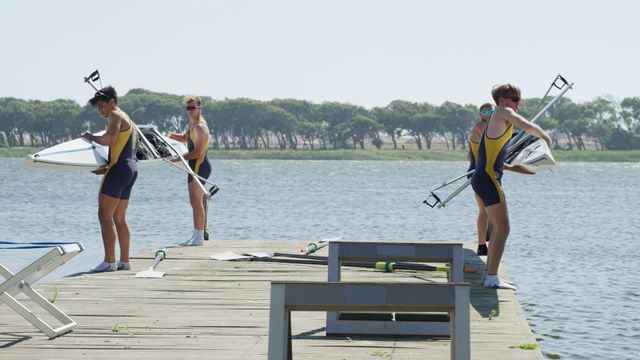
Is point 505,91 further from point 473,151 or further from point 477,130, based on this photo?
point 473,151

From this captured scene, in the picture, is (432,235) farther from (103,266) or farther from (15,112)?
(15,112)

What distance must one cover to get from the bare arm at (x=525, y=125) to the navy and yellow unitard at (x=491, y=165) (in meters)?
0.32

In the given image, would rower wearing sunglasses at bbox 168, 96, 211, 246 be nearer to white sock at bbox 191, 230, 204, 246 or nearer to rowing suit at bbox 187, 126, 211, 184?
rowing suit at bbox 187, 126, 211, 184

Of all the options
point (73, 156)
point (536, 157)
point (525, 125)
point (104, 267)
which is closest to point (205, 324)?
point (525, 125)

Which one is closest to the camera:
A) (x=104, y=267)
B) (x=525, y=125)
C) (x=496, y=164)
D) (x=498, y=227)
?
(x=525, y=125)

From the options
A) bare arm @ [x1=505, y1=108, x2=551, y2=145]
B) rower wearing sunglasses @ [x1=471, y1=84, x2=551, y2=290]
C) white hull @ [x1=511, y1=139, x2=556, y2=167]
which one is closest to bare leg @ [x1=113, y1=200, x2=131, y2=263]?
rower wearing sunglasses @ [x1=471, y1=84, x2=551, y2=290]

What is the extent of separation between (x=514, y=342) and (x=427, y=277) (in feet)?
13.3

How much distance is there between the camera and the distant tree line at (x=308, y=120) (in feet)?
554

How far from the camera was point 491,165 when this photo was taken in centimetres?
1034

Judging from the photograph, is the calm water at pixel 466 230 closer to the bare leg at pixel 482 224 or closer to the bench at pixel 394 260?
the bare leg at pixel 482 224

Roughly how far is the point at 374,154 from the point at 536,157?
17157 cm

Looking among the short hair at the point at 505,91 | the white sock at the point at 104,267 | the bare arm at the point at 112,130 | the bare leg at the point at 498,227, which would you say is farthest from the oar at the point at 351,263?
the bare arm at the point at 112,130

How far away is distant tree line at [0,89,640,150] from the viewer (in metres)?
169

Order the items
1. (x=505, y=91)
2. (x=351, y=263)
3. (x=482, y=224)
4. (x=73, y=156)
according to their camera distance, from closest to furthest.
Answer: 1. (x=505, y=91)
2. (x=73, y=156)
3. (x=351, y=263)
4. (x=482, y=224)
